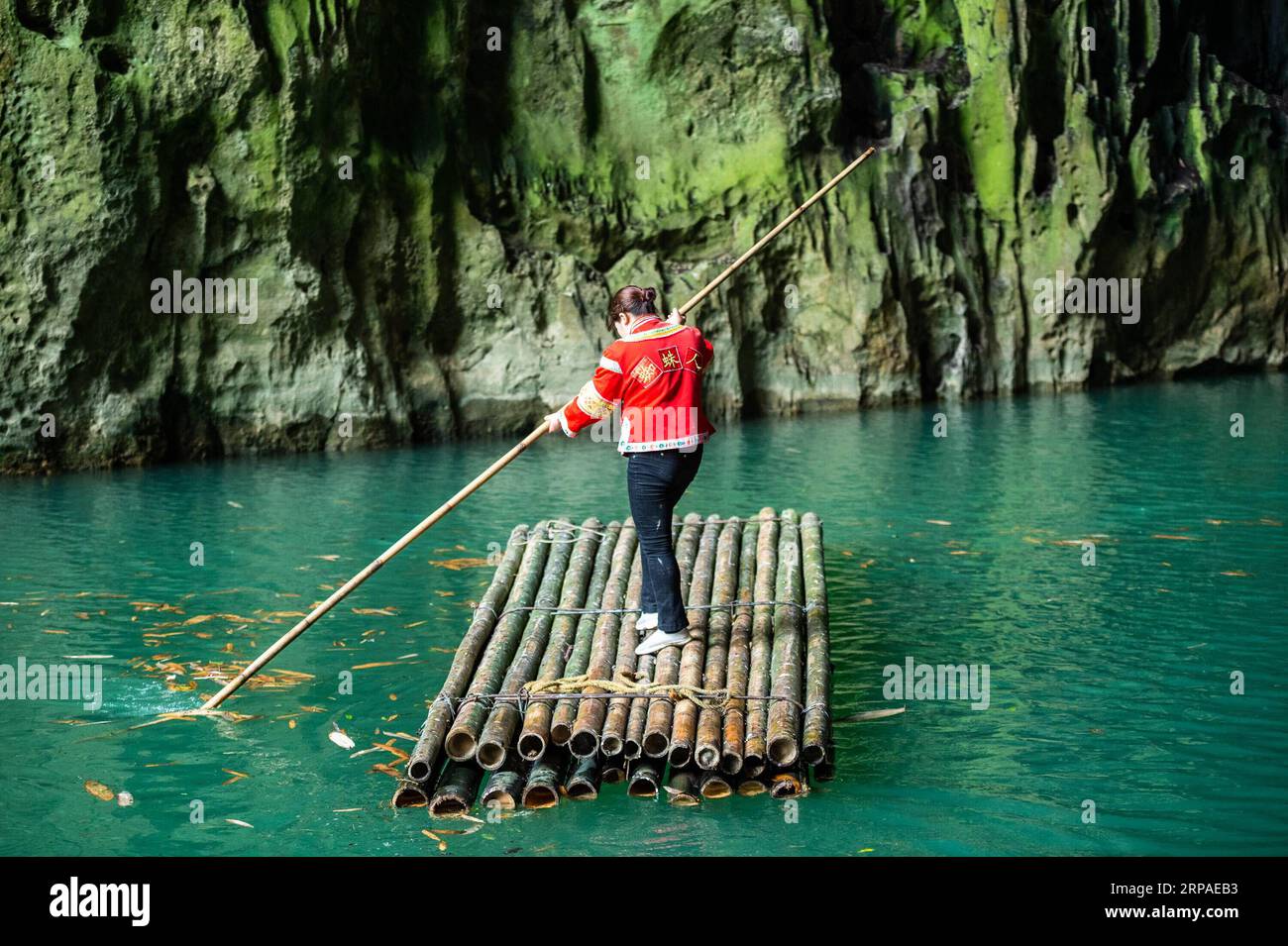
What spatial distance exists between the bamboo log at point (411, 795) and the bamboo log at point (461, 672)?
0.12 ft

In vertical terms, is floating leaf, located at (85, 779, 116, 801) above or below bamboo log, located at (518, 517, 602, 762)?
below

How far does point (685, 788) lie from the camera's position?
7.07 m

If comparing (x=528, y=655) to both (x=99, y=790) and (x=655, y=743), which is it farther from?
(x=99, y=790)

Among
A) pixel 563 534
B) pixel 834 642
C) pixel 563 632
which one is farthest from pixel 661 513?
pixel 563 534

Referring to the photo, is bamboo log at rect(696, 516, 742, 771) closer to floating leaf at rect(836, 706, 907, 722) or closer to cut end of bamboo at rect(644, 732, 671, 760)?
cut end of bamboo at rect(644, 732, 671, 760)

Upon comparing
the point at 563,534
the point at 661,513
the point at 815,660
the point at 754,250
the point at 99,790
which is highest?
the point at 754,250

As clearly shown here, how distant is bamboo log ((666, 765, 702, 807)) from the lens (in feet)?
22.9

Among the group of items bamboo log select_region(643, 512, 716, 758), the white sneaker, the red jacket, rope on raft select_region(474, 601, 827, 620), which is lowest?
bamboo log select_region(643, 512, 716, 758)

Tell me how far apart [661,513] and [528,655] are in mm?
1150

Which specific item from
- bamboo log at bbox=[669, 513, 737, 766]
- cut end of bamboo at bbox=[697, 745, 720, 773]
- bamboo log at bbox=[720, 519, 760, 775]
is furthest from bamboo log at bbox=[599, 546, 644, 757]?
bamboo log at bbox=[720, 519, 760, 775]

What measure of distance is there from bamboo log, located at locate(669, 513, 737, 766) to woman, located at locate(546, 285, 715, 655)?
0.20 metres

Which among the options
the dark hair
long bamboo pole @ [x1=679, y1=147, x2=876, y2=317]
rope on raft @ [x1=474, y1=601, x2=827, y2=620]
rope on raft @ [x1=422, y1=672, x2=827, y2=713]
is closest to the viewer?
rope on raft @ [x1=422, y1=672, x2=827, y2=713]

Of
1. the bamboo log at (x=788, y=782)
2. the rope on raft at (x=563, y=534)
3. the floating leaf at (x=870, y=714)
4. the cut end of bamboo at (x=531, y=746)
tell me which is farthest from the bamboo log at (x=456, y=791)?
the rope on raft at (x=563, y=534)

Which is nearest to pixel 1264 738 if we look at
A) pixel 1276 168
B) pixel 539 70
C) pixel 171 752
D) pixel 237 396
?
pixel 171 752
